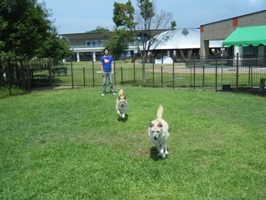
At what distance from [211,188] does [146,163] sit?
4.24 feet

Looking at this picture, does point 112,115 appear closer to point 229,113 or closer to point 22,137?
point 22,137

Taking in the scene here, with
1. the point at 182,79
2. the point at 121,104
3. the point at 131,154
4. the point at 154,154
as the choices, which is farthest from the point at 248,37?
the point at 131,154

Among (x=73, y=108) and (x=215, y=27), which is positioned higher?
(x=215, y=27)

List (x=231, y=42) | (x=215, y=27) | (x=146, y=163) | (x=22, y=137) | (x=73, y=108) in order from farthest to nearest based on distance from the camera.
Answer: (x=215, y=27), (x=231, y=42), (x=73, y=108), (x=22, y=137), (x=146, y=163)

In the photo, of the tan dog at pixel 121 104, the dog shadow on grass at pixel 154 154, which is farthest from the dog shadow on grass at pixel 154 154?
the tan dog at pixel 121 104

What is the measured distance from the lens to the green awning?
38.9 feet

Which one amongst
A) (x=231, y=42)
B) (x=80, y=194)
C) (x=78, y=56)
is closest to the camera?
(x=80, y=194)

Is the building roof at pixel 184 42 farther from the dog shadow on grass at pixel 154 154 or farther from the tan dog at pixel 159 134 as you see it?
the tan dog at pixel 159 134

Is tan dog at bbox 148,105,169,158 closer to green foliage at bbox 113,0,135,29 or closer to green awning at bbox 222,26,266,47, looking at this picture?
green awning at bbox 222,26,266,47

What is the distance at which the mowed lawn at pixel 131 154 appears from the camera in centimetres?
420

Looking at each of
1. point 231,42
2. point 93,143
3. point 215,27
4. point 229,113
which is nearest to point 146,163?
point 93,143

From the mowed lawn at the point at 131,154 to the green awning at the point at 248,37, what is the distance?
11.1 ft

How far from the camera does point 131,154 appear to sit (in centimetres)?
562

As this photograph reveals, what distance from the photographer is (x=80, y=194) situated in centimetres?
411
